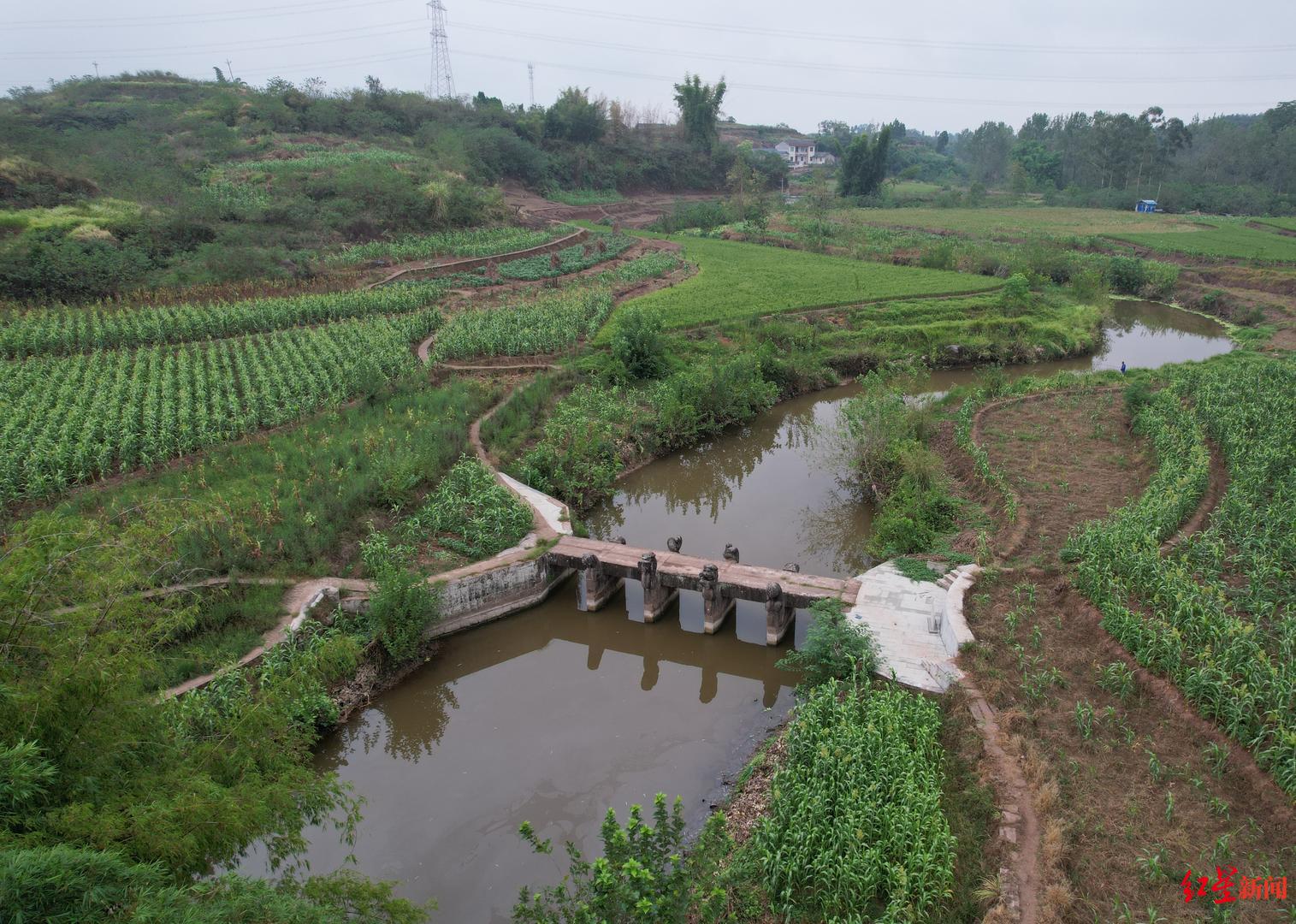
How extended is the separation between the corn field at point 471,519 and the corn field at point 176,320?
15.3 meters

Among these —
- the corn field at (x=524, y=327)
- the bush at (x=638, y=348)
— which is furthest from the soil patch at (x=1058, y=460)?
the corn field at (x=524, y=327)

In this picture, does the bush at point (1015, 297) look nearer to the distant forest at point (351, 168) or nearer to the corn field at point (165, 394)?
the corn field at point (165, 394)

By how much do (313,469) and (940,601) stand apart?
41.1 ft

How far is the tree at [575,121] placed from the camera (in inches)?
2825

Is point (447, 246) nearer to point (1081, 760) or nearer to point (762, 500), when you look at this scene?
point (762, 500)

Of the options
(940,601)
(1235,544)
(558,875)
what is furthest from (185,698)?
(1235,544)

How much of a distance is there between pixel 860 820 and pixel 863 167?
7425cm

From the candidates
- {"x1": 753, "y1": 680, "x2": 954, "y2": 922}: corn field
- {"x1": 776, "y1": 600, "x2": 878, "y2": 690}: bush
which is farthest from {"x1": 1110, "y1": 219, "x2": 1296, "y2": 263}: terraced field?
{"x1": 753, "y1": 680, "x2": 954, "y2": 922}: corn field

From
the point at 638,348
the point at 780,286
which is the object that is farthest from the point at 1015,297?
the point at 638,348

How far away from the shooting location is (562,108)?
7231 centimetres

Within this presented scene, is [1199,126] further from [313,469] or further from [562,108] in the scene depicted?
[313,469]

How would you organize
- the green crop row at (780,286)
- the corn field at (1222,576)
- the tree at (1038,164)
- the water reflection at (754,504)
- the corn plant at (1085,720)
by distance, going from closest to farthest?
the corn field at (1222,576) → the corn plant at (1085,720) → the water reflection at (754,504) → the green crop row at (780,286) → the tree at (1038,164)

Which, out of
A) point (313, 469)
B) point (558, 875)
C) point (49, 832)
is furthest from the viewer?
point (313, 469)

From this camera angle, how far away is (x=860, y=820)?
325 inches
